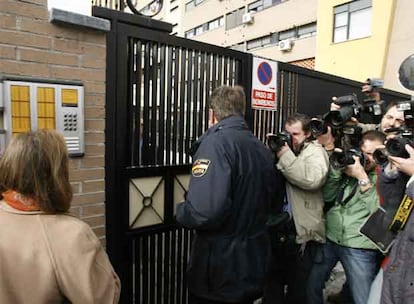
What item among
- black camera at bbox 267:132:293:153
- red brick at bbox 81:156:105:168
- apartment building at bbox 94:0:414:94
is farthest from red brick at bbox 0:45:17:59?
black camera at bbox 267:132:293:153

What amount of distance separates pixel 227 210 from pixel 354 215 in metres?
1.21

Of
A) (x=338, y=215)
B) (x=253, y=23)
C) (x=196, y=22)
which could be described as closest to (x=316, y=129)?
(x=338, y=215)

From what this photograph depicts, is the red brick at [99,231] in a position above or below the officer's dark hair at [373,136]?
below

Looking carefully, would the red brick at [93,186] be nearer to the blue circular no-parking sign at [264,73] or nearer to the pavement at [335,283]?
the blue circular no-parking sign at [264,73]

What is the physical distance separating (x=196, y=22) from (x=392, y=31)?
20.3 meters

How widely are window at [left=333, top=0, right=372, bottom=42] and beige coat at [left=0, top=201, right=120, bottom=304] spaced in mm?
15610

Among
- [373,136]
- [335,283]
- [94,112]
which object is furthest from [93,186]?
[335,283]

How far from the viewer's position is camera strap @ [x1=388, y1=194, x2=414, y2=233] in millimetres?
1965

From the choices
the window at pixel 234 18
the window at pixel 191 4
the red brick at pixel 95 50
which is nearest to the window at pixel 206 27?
the window at pixel 234 18

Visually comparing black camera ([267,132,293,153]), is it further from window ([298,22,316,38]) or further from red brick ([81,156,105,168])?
window ([298,22,316,38])

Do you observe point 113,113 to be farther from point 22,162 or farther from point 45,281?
point 45,281

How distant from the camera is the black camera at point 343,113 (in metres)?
2.71

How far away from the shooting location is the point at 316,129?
2703 mm

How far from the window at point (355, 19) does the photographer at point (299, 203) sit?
13.6 meters
